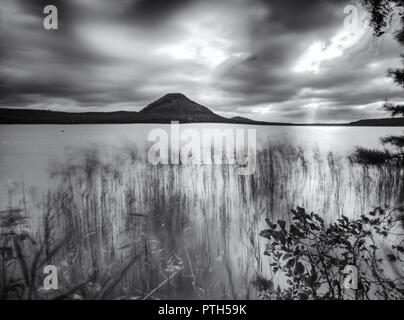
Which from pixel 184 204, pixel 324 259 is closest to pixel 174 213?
pixel 184 204

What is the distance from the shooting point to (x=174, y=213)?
13.7 ft

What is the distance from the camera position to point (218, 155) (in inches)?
252

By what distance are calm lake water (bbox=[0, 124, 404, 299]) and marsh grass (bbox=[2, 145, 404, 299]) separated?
18 mm

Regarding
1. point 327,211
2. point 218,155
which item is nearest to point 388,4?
point 327,211

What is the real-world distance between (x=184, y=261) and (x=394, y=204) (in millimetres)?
4330

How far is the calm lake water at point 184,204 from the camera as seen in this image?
299 cm

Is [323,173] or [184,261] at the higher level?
[323,173]

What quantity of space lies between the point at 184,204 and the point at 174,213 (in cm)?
36

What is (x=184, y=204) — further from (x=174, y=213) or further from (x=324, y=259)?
(x=324, y=259)

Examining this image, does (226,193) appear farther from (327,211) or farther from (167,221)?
(327,211)

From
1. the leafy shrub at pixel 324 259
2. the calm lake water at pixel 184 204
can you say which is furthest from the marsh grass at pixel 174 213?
the leafy shrub at pixel 324 259

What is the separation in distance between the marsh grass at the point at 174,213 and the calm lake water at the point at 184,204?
18mm

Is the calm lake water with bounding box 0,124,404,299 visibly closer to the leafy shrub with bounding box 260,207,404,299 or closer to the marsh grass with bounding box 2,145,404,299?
the marsh grass with bounding box 2,145,404,299
